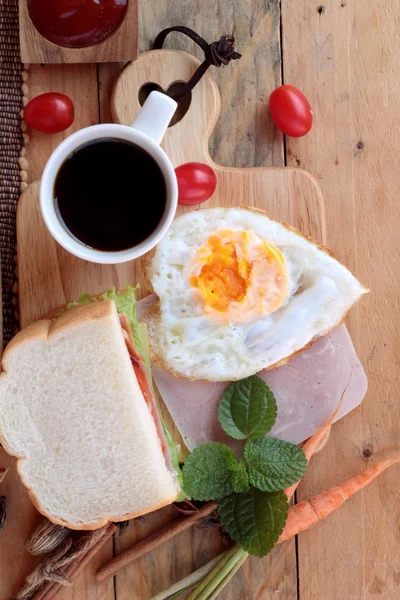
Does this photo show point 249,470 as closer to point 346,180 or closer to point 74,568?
point 74,568

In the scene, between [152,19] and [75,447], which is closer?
[75,447]

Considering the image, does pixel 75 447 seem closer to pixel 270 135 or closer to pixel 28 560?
pixel 28 560

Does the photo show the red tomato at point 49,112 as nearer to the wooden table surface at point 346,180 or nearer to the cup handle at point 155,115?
the cup handle at point 155,115

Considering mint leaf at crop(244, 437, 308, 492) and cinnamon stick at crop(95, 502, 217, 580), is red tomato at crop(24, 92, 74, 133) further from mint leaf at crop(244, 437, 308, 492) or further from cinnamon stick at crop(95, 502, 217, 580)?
cinnamon stick at crop(95, 502, 217, 580)

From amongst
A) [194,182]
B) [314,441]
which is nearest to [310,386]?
[314,441]

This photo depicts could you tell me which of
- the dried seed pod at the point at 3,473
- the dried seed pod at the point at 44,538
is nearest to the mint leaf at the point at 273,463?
the dried seed pod at the point at 44,538

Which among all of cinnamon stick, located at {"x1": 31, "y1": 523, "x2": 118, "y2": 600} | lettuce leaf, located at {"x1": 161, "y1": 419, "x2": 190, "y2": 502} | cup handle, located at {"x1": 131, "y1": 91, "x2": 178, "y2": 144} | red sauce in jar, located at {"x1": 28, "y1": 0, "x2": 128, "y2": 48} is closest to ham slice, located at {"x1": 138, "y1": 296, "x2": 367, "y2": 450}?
lettuce leaf, located at {"x1": 161, "y1": 419, "x2": 190, "y2": 502}

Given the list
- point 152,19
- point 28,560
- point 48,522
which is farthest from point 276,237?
point 28,560
